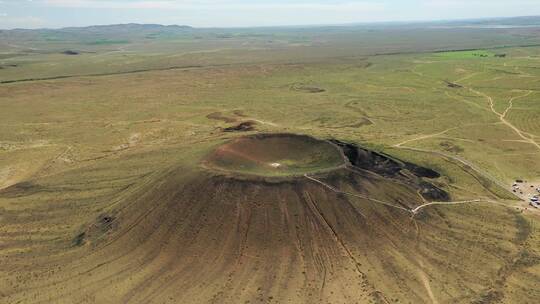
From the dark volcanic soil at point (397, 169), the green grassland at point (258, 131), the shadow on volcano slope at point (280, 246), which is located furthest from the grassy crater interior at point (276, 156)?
the dark volcanic soil at point (397, 169)

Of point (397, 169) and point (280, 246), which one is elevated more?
point (397, 169)

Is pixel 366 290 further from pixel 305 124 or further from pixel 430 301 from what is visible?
pixel 305 124

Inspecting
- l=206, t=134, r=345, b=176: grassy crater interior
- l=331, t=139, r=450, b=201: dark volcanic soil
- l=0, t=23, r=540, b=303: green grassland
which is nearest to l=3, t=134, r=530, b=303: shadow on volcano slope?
l=0, t=23, r=540, b=303: green grassland

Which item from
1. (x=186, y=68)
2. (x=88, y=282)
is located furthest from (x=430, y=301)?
(x=186, y=68)

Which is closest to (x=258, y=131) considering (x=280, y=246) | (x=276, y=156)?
(x=276, y=156)

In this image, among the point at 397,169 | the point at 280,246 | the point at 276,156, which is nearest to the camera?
the point at 280,246

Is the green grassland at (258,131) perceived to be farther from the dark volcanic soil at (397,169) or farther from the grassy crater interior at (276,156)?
the grassy crater interior at (276,156)

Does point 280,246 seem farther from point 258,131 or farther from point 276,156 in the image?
point 258,131
